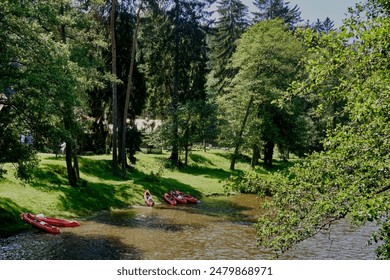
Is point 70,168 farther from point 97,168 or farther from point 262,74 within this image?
point 262,74

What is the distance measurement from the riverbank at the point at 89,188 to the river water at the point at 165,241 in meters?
1.54

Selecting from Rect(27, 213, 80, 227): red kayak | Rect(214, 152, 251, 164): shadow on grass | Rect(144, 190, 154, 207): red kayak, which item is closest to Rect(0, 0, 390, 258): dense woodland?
Rect(214, 152, 251, 164): shadow on grass

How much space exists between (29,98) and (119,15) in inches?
763

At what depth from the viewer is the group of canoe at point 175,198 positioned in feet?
93.4

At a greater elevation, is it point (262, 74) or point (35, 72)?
point (262, 74)

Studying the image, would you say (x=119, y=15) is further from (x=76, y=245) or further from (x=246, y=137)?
(x=76, y=245)

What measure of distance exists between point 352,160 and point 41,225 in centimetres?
1601

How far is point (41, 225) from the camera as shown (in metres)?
19.4

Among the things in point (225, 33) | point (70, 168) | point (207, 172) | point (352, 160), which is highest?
point (225, 33)

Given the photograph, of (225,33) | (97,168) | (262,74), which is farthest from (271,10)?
(97,168)

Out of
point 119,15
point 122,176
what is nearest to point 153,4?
point 119,15

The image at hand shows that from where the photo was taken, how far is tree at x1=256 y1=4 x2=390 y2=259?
755cm

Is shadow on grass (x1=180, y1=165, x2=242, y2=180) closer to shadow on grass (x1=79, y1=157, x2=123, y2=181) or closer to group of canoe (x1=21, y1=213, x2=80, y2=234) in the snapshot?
shadow on grass (x1=79, y1=157, x2=123, y2=181)

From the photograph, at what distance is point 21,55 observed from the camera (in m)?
16.2
